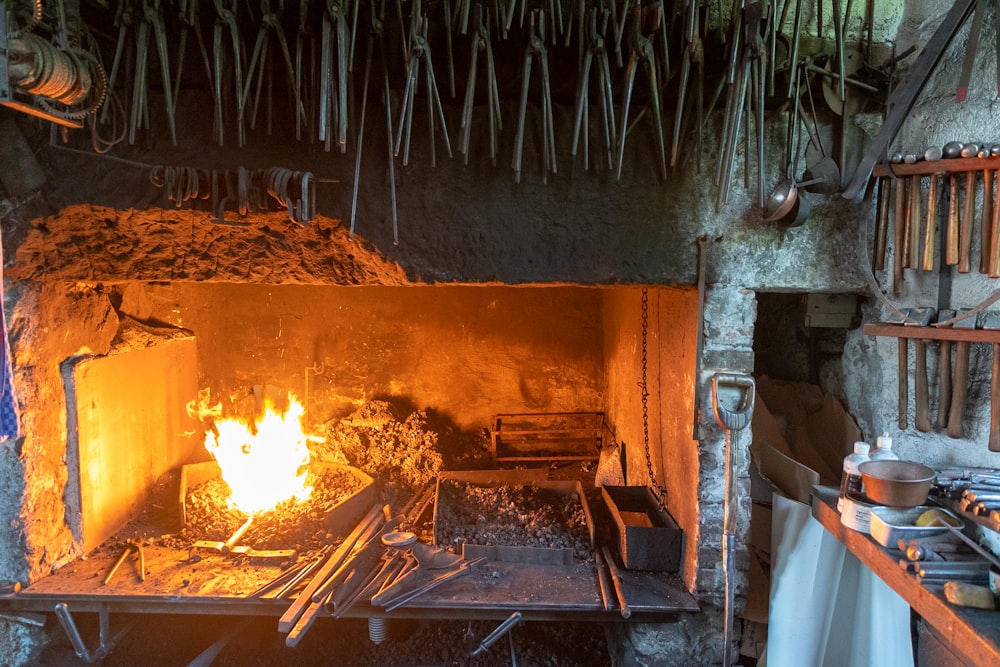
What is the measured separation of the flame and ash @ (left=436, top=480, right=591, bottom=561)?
3.23 feet

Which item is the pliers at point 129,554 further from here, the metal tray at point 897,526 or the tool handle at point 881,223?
the tool handle at point 881,223

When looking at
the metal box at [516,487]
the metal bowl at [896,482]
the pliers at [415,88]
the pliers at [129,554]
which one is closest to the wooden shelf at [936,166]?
the metal bowl at [896,482]

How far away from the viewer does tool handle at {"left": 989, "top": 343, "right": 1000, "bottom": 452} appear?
2.23 metres

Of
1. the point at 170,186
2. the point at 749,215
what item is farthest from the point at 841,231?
the point at 170,186

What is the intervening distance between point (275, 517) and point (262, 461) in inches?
18.0

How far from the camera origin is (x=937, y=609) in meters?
1.79

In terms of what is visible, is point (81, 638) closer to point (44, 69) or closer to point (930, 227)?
point (44, 69)

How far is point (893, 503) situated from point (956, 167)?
132 centimetres

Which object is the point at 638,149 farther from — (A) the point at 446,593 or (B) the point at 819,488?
(A) the point at 446,593

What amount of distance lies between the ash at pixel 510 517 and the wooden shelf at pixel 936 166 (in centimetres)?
231

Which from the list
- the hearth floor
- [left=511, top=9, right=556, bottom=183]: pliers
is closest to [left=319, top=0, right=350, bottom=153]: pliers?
[left=511, top=9, right=556, bottom=183]: pliers

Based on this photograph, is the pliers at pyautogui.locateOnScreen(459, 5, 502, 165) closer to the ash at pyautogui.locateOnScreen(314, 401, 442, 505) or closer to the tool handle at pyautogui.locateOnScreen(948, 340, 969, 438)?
the tool handle at pyautogui.locateOnScreen(948, 340, 969, 438)

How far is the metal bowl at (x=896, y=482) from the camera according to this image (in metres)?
2.13

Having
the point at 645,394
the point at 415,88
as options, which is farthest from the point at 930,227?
the point at 415,88
